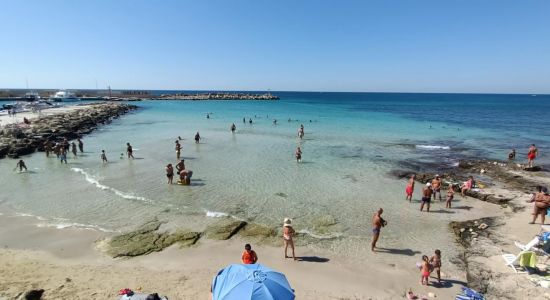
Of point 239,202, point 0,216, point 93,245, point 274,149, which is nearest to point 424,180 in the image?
point 239,202

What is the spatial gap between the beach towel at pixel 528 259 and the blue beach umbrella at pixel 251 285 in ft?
23.0

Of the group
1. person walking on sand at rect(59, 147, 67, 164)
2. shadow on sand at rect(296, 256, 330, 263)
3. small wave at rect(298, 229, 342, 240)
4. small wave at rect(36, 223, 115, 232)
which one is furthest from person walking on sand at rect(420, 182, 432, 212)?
person walking on sand at rect(59, 147, 67, 164)

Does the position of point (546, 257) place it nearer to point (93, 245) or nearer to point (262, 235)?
point (262, 235)

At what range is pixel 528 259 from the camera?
9.34 meters

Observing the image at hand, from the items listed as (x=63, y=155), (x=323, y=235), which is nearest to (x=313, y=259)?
(x=323, y=235)

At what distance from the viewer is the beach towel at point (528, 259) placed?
925 cm

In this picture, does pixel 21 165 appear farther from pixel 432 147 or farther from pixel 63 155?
pixel 432 147

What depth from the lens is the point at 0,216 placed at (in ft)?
44.6

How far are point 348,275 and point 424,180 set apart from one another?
11.7 m

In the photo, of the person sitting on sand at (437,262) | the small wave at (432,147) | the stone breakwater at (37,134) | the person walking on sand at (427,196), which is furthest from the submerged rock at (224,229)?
the small wave at (432,147)

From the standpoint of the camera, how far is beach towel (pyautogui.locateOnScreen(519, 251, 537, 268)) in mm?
9250

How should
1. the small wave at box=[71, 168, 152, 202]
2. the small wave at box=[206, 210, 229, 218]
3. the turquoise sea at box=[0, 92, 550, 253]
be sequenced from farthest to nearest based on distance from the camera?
1. the small wave at box=[71, 168, 152, 202]
2. the small wave at box=[206, 210, 229, 218]
3. the turquoise sea at box=[0, 92, 550, 253]

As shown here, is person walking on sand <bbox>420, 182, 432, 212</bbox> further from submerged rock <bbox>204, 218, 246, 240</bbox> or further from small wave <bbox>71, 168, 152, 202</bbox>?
small wave <bbox>71, 168, 152, 202</bbox>

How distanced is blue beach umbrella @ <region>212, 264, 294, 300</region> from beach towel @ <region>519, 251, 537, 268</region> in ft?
23.0
